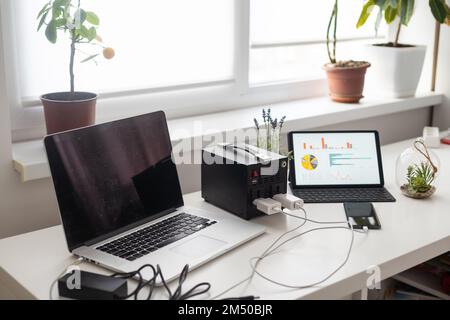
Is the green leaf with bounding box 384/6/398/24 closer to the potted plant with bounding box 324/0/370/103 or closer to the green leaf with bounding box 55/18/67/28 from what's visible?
the potted plant with bounding box 324/0/370/103

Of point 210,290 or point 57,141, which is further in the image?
point 57,141

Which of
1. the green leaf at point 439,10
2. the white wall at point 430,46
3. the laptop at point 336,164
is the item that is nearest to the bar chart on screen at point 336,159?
the laptop at point 336,164

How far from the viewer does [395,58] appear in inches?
101

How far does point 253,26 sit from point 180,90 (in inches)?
16.4

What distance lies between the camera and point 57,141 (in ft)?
4.53

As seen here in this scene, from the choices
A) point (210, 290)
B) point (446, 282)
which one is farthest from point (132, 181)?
point (446, 282)

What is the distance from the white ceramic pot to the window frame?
230mm

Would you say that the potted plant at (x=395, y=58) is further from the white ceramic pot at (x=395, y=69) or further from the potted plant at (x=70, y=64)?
the potted plant at (x=70, y=64)

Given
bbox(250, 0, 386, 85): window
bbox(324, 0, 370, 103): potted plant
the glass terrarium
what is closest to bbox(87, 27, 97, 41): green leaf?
bbox(250, 0, 386, 85): window

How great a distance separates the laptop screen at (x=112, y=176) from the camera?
4.56 feet

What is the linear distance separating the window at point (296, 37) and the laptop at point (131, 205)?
35.7 inches

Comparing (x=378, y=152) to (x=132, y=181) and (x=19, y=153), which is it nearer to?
(x=132, y=181)

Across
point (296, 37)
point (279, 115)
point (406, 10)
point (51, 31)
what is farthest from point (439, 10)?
point (51, 31)
